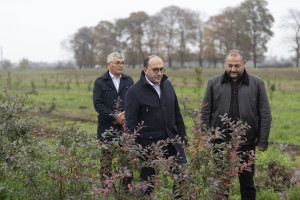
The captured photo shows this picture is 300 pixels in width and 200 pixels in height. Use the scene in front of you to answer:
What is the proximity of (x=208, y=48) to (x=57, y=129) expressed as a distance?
146 feet

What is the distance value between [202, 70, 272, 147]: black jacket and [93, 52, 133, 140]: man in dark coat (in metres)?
1.45

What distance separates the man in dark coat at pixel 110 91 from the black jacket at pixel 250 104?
1450 millimetres

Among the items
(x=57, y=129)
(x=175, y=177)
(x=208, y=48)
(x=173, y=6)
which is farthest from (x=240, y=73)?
(x=173, y=6)

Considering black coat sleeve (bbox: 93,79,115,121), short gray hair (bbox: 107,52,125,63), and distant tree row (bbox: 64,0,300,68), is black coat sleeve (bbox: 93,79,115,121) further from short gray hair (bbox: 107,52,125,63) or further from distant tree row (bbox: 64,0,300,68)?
distant tree row (bbox: 64,0,300,68)

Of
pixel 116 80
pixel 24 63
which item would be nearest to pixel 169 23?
pixel 116 80

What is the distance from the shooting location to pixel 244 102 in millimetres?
3951

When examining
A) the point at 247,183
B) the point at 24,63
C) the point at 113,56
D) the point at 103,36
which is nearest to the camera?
the point at 247,183

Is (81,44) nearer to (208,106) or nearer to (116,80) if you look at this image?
(116,80)

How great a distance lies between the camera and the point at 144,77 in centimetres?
392

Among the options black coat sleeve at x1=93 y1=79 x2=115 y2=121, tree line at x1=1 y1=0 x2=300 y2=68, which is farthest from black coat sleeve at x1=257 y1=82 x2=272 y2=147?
tree line at x1=1 y1=0 x2=300 y2=68

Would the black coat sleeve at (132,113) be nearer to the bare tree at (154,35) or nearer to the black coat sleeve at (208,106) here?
the black coat sleeve at (208,106)

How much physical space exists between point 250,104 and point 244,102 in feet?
0.25

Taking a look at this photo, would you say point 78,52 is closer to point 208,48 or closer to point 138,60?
point 138,60

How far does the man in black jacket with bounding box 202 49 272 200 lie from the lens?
12.9 feet
